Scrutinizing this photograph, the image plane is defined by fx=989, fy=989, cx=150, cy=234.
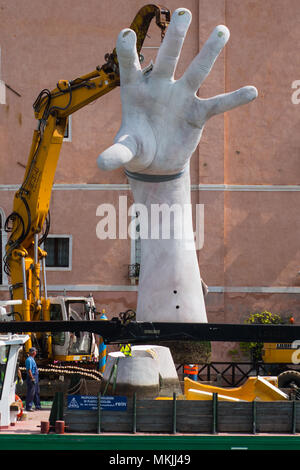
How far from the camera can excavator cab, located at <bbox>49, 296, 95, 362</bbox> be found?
2425cm

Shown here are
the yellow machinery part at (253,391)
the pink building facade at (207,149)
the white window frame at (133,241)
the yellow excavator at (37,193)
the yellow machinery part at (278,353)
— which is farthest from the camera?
the pink building facade at (207,149)

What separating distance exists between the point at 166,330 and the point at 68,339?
8.83 meters

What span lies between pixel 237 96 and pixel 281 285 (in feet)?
53.3

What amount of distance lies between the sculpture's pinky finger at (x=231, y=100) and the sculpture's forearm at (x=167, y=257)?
135 centimetres

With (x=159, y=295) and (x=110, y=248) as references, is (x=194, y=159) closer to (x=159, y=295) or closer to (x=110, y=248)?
(x=110, y=248)

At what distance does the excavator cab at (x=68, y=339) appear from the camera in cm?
2425

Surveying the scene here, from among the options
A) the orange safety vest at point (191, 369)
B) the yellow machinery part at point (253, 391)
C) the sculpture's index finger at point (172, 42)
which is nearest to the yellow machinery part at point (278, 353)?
the orange safety vest at point (191, 369)

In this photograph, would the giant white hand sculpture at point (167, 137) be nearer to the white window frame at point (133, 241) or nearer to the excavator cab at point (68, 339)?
the excavator cab at point (68, 339)

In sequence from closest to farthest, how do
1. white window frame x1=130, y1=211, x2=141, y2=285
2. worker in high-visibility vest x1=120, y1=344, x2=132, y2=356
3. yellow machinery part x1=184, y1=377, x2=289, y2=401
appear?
yellow machinery part x1=184, y1=377, x2=289, y2=401, worker in high-visibility vest x1=120, y1=344, x2=132, y2=356, white window frame x1=130, y1=211, x2=141, y2=285

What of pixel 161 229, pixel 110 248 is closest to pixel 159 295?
pixel 161 229

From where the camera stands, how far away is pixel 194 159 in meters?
32.1

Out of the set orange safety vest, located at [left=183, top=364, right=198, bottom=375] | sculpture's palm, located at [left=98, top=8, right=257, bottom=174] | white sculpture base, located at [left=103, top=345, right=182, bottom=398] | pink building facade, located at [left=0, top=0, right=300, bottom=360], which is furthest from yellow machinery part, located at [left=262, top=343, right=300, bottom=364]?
white sculpture base, located at [left=103, top=345, right=182, bottom=398]

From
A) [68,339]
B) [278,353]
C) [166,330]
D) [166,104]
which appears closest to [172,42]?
[166,104]

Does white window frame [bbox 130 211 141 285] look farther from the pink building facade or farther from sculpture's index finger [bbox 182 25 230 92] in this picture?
sculpture's index finger [bbox 182 25 230 92]
